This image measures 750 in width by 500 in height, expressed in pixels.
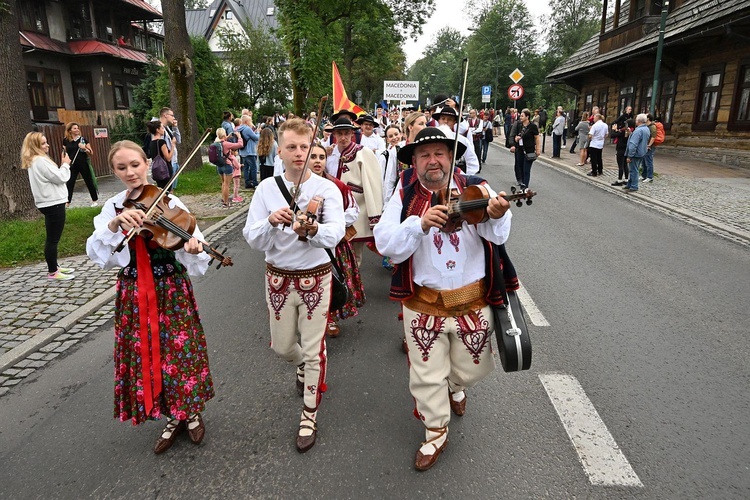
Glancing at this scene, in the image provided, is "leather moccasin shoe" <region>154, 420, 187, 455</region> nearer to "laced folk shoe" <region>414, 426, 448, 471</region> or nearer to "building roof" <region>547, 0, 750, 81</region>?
"laced folk shoe" <region>414, 426, 448, 471</region>

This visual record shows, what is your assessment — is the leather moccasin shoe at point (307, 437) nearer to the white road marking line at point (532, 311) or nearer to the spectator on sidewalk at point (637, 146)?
the white road marking line at point (532, 311)

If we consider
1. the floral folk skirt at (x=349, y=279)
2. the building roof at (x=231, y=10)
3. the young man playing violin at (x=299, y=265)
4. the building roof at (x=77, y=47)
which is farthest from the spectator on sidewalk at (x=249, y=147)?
the building roof at (x=231, y=10)

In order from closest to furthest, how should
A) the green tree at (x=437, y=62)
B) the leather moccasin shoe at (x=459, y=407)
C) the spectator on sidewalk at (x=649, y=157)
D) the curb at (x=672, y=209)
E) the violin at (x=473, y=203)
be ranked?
the violin at (x=473, y=203) < the leather moccasin shoe at (x=459, y=407) < the curb at (x=672, y=209) < the spectator on sidewalk at (x=649, y=157) < the green tree at (x=437, y=62)

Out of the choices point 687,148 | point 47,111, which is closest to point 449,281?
point 687,148

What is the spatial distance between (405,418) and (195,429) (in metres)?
1.36

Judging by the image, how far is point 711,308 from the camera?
5.41 metres

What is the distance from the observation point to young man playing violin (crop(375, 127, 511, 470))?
2871mm

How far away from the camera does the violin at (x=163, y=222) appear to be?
9.12ft

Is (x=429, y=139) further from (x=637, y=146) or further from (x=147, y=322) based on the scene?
(x=637, y=146)

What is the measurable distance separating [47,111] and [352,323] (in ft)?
98.9

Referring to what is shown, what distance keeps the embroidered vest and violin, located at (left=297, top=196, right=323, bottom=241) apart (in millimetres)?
497

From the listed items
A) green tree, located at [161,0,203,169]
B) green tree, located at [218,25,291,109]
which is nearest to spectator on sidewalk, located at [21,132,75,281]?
green tree, located at [161,0,203,169]

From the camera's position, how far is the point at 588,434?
3.27 meters

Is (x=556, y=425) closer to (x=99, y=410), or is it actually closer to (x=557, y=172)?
(x=99, y=410)
